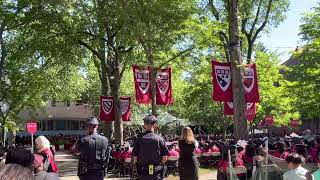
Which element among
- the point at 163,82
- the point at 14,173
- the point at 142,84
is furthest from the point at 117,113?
the point at 14,173

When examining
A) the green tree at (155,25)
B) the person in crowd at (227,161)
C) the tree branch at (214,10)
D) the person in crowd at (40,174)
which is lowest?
the person in crowd at (227,161)

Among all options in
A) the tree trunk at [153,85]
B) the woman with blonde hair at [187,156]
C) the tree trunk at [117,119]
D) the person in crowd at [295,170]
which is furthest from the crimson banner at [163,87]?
the person in crowd at [295,170]

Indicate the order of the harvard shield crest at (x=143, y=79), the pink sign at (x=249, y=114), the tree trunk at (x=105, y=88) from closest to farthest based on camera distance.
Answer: the pink sign at (x=249, y=114) → the harvard shield crest at (x=143, y=79) → the tree trunk at (x=105, y=88)

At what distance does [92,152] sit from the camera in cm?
893

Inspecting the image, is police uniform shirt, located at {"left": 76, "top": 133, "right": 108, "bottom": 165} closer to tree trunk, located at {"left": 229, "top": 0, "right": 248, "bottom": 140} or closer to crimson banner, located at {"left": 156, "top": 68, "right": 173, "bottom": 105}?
tree trunk, located at {"left": 229, "top": 0, "right": 248, "bottom": 140}

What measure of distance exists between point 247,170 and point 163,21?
11.4 metres

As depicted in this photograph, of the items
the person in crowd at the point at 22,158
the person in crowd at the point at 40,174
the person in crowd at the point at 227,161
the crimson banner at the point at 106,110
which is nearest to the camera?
the person in crowd at the point at 22,158

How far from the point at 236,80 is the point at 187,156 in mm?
7235

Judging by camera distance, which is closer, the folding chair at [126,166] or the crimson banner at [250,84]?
the crimson banner at [250,84]

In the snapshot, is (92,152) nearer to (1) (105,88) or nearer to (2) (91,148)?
(2) (91,148)

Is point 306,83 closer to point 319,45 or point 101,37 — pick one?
point 319,45

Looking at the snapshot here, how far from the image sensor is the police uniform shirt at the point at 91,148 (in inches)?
351

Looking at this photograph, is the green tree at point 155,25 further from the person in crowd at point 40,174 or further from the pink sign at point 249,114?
the person in crowd at point 40,174

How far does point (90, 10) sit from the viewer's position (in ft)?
83.1
